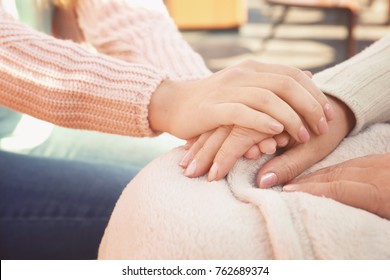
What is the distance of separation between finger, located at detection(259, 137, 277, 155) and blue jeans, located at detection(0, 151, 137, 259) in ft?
1.16

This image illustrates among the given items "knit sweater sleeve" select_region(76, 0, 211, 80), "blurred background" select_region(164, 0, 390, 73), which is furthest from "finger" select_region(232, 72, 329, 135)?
"blurred background" select_region(164, 0, 390, 73)

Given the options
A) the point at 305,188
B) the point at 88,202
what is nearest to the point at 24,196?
the point at 88,202

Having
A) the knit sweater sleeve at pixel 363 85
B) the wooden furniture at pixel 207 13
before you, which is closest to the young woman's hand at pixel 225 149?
the knit sweater sleeve at pixel 363 85

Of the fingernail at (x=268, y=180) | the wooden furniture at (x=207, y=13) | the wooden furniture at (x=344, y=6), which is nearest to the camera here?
the fingernail at (x=268, y=180)

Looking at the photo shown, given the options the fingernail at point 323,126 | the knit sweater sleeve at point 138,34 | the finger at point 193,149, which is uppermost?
the fingernail at point 323,126

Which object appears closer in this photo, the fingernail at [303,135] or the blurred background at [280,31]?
the fingernail at [303,135]

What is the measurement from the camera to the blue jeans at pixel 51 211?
0.78m

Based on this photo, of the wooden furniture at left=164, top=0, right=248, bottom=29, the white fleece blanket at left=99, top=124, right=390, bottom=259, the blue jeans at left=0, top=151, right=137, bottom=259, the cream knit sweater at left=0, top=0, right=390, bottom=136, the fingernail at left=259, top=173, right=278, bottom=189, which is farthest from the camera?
the wooden furniture at left=164, top=0, right=248, bottom=29

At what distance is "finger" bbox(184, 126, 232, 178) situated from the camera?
54cm

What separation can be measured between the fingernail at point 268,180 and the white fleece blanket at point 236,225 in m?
0.02

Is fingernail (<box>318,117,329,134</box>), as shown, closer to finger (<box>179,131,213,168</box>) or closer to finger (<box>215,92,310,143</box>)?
finger (<box>215,92,310,143</box>)

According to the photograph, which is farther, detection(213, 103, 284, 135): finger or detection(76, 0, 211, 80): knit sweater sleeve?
detection(76, 0, 211, 80): knit sweater sleeve

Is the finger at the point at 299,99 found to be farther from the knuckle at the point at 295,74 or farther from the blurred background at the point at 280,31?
the blurred background at the point at 280,31

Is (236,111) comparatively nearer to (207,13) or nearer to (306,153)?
(306,153)
